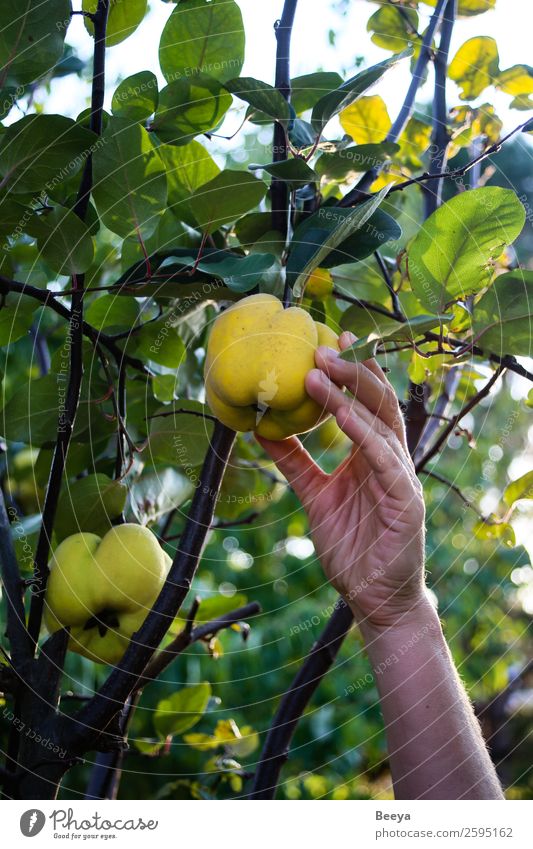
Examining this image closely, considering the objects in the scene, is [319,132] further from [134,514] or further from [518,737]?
[518,737]

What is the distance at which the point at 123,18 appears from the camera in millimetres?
584

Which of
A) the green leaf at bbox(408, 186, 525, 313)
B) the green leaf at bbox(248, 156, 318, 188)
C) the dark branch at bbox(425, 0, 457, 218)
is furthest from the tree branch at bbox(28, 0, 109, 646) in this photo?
the dark branch at bbox(425, 0, 457, 218)

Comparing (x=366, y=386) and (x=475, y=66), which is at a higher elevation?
(x=475, y=66)

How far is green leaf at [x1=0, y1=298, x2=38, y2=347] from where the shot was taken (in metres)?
0.63

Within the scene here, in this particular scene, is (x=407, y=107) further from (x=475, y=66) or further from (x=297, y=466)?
(x=297, y=466)

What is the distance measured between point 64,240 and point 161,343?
0.48 feet

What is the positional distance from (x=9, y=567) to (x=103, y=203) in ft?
0.88

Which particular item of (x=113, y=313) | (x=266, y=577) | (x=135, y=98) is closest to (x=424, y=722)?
(x=113, y=313)

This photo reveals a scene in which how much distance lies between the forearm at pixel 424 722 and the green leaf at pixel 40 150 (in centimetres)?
41

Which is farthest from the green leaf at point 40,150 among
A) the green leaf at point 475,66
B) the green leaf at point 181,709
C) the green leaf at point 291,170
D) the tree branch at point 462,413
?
the green leaf at point 181,709

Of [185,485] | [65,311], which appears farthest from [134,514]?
[65,311]

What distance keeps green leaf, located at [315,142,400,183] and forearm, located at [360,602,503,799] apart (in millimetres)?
342

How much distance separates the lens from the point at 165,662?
0.66m

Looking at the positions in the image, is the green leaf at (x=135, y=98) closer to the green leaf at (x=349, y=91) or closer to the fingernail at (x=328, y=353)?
the green leaf at (x=349, y=91)
